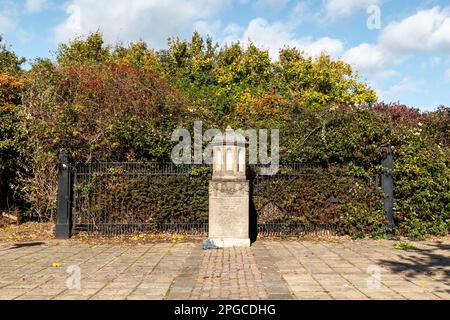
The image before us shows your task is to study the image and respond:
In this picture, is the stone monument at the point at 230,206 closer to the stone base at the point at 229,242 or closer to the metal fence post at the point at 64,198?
the stone base at the point at 229,242

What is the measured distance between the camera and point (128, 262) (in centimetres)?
782

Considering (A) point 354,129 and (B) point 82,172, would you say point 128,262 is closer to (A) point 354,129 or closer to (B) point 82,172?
(B) point 82,172

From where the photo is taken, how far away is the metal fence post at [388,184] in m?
10.6

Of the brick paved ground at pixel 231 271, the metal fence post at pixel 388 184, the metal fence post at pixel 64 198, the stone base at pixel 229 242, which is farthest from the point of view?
the metal fence post at pixel 388 184

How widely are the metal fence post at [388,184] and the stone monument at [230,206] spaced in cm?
369

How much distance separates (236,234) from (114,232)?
324 cm

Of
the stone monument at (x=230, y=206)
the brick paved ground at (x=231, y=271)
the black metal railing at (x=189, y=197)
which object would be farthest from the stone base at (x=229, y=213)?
the black metal railing at (x=189, y=197)

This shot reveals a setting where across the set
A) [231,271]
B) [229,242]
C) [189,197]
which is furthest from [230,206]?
A: [231,271]

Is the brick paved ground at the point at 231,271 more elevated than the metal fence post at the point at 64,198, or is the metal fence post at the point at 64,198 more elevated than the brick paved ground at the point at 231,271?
the metal fence post at the point at 64,198

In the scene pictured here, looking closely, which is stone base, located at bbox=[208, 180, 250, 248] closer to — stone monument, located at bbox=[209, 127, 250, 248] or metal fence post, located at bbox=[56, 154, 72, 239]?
stone monument, located at bbox=[209, 127, 250, 248]

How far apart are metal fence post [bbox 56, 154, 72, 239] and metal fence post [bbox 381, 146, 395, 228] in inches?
314

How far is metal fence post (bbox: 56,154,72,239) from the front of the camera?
10469 millimetres

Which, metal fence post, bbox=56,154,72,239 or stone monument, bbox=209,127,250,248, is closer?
stone monument, bbox=209,127,250,248

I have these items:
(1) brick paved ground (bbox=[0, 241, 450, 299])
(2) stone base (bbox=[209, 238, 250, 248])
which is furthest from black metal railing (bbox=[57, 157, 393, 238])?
(2) stone base (bbox=[209, 238, 250, 248])
